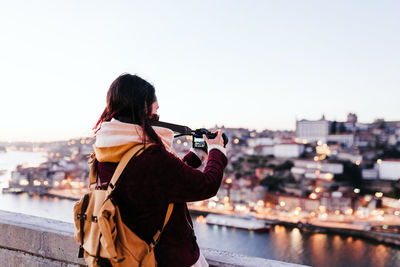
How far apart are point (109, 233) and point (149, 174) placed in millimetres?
90

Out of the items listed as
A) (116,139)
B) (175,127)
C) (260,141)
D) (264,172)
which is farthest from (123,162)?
(260,141)

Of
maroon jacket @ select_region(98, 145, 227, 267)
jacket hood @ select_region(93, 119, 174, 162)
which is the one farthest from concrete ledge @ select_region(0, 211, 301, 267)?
jacket hood @ select_region(93, 119, 174, 162)

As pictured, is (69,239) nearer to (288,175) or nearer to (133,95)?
(133,95)

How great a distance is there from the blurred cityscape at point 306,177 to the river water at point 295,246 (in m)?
1.87

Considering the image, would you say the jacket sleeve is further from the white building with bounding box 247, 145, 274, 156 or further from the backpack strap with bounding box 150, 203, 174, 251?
the white building with bounding box 247, 145, 274, 156

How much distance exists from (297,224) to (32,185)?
47.0ft

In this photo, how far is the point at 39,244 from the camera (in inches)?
35.7

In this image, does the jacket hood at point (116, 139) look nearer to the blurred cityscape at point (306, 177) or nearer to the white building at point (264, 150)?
the blurred cityscape at point (306, 177)

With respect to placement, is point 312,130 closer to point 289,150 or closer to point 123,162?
point 289,150

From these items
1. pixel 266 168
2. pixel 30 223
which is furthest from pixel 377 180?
pixel 30 223

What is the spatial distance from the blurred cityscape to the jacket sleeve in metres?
14.8

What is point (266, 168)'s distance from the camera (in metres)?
22.6

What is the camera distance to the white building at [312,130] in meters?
27.9

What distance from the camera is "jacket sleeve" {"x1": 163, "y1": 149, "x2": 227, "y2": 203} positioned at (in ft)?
1.58
